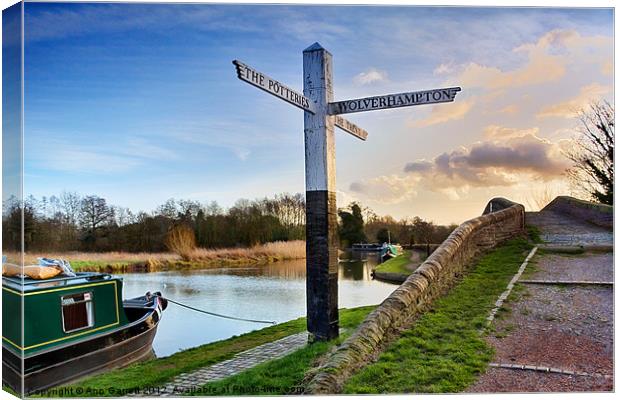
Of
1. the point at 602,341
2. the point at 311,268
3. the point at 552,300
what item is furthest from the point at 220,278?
the point at 602,341

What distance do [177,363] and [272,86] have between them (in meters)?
3.26

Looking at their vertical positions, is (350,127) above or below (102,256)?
above

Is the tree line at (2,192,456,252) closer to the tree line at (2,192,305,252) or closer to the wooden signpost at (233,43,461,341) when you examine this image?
the tree line at (2,192,305,252)

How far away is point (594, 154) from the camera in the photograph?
698cm

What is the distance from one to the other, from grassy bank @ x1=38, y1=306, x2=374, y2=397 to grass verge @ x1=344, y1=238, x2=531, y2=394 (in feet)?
2.75

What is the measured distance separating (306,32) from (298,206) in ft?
8.39

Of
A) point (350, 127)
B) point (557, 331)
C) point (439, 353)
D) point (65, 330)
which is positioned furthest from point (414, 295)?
point (65, 330)

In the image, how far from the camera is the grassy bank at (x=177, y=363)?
545 cm

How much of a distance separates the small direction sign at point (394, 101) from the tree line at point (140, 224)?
1.82 metres

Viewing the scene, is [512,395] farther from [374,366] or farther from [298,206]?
[298,206]

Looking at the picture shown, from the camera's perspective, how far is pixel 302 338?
711 cm

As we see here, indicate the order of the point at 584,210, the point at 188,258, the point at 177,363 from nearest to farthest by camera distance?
the point at 177,363, the point at 188,258, the point at 584,210

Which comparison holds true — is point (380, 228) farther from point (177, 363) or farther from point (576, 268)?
point (177, 363)

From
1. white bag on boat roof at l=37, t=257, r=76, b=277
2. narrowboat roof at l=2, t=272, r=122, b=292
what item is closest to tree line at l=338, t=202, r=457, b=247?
narrowboat roof at l=2, t=272, r=122, b=292
